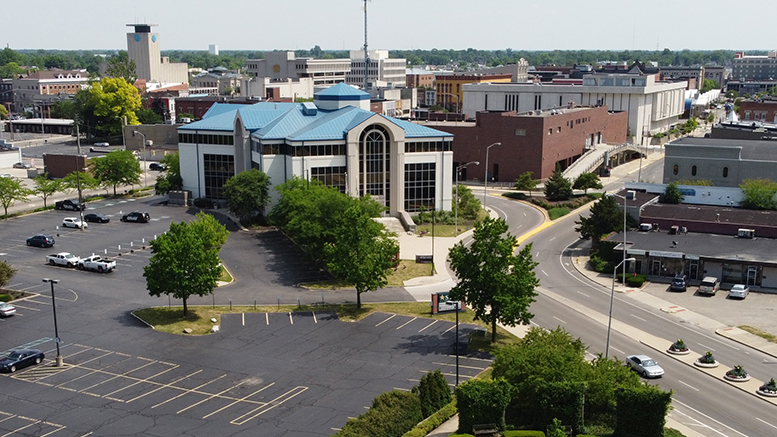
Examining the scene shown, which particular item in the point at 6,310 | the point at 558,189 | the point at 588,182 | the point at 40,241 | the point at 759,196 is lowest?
the point at 6,310

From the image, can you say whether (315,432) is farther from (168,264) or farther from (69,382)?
(168,264)

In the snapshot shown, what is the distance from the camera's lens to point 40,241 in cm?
7688

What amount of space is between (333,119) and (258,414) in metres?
52.5

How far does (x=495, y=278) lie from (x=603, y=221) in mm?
28661

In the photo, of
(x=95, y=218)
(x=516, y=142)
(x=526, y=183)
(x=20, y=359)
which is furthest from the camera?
(x=516, y=142)

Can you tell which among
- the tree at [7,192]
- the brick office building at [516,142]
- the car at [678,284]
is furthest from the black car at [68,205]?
the car at [678,284]

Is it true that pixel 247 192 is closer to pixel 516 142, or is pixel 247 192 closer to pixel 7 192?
pixel 7 192

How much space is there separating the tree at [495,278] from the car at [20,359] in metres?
26.4

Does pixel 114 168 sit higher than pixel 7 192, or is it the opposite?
pixel 114 168

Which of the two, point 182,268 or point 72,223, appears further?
point 72,223

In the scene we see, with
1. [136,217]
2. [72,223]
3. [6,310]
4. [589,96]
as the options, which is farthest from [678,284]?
[589,96]

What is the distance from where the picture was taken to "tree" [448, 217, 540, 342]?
5066cm

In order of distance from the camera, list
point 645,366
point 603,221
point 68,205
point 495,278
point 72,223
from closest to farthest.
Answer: point 645,366, point 495,278, point 603,221, point 72,223, point 68,205

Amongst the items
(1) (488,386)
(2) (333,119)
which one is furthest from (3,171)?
(1) (488,386)
